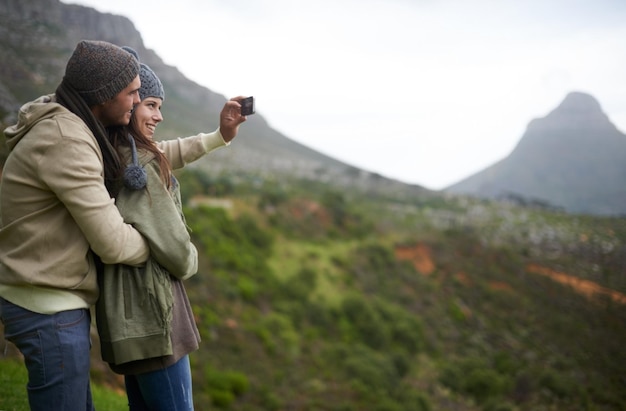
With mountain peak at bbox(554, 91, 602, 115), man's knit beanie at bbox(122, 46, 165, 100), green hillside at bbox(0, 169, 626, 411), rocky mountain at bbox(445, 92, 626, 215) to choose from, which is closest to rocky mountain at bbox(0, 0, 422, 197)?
man's knit beanie at bbox(122, 46, 165, 100)

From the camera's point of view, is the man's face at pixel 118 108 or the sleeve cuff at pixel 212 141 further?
Result: the sleeve cuff at pixel 212 141

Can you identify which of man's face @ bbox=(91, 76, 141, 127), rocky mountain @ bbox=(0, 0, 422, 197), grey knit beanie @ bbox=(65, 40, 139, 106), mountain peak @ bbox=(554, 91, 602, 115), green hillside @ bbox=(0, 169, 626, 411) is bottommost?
green hillside @ bbox=(0, 169, 626, 411)

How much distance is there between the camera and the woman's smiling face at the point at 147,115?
1538mm

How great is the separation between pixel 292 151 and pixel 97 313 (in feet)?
167

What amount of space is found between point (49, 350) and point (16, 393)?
2.48 metres

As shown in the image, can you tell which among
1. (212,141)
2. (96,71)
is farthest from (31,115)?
Answer: (212,141)

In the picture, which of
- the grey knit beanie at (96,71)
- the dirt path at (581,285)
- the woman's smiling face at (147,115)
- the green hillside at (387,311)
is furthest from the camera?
the dirt path at (581,285)

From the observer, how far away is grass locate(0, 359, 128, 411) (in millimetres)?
2910

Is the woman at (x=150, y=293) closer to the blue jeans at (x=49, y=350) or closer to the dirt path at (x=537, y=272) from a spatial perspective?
the blue jeans at (x=49, y=350)

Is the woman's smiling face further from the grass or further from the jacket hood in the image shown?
the grass

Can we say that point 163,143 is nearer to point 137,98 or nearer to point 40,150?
point 137,98

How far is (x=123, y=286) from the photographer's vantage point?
1365 mm

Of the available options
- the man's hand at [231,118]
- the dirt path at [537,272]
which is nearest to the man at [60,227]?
the man's hand at [231,118]

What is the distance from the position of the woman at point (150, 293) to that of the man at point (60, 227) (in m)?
0.06
